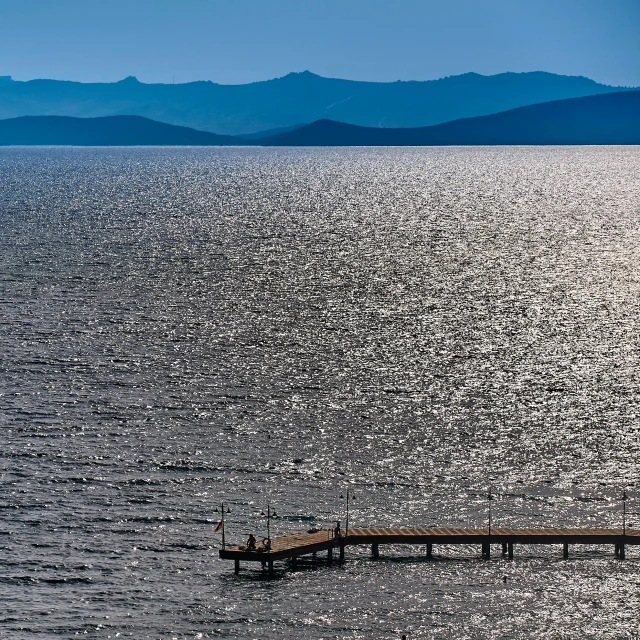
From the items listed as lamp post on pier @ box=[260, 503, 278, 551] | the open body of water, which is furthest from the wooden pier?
the open body of water

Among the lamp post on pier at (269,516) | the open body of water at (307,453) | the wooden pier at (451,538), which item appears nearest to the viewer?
the open body of water at (307,453)

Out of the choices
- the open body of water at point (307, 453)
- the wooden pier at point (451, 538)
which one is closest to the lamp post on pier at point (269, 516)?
the open body of water at point (307, 453)

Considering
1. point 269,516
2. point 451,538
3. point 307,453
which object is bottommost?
point 451,538

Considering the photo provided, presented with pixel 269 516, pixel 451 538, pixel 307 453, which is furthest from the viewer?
pixel 307 453

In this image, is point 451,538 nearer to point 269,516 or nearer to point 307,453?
point 269,516

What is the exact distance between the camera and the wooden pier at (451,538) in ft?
231

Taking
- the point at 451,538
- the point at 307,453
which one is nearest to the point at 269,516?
the point at 451,538

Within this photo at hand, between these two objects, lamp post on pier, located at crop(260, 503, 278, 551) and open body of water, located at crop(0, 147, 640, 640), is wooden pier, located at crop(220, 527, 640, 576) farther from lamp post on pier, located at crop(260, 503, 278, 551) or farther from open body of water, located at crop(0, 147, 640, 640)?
open body of water, located at crop(0, 147, 640, 640)

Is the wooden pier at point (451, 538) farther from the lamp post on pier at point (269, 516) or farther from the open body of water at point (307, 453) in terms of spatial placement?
the open body of water at point (307, 453)

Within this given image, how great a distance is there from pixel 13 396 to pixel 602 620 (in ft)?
185

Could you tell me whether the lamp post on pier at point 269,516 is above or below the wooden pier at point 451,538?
above

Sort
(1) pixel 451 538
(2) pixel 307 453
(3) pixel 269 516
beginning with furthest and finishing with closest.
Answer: (2) pixel 307 453, (3) pixel 269 516, (1) pixel 451 538

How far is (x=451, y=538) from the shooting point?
235ft

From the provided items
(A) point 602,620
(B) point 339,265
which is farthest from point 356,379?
(B) point 339,265
